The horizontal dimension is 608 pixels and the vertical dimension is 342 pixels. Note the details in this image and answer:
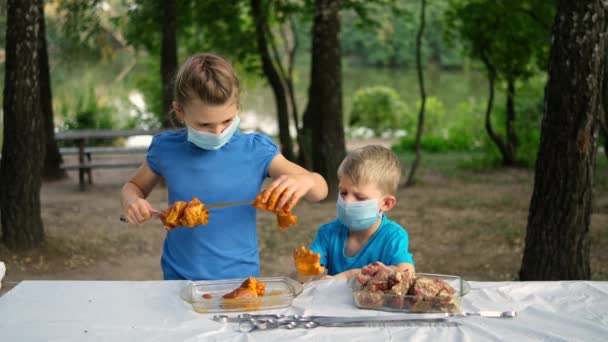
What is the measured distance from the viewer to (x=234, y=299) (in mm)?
2072

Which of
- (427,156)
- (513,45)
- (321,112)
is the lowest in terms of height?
(427,156)

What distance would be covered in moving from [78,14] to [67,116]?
4921 millimetres

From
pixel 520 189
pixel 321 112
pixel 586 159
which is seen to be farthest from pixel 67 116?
pixel 586 159

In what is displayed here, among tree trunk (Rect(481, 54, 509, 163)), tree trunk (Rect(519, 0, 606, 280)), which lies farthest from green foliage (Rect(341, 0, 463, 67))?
tree trunk (Rect(519, 0, 606, 280))

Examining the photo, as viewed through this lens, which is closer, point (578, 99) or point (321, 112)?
point (578, 99)

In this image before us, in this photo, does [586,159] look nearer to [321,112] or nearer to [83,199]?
[321,112]

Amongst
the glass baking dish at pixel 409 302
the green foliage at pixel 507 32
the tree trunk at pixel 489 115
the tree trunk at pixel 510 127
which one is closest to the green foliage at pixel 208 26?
the green foliage at pixel 507 32

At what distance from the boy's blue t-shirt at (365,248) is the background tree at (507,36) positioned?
350 inches

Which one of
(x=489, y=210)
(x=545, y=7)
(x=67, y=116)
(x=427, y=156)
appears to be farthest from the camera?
(x=67, y=116)

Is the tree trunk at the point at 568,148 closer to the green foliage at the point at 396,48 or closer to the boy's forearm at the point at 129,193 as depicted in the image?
the boy's forearm at the point at 129,193

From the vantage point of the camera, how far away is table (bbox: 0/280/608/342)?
1.93 meters

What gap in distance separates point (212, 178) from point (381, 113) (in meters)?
18.3

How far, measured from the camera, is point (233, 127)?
249 cm

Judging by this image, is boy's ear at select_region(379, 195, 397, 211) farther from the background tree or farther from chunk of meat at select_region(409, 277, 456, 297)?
the background tree
